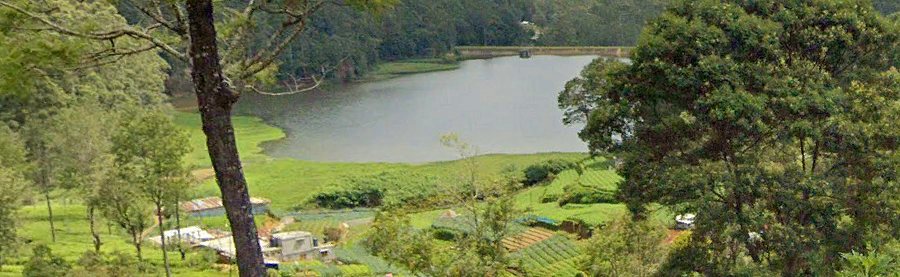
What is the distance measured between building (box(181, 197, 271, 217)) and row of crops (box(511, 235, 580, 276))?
11.4 m

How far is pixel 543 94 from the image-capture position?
6141 centimetres

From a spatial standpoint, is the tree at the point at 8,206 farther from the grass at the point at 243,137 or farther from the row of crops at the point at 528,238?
the grass at the point at 243,137

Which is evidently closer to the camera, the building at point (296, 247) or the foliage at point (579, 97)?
the building at point (296, 247)

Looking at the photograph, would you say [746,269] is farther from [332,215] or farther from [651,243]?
[332,215]

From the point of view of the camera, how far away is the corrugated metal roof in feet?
99.0

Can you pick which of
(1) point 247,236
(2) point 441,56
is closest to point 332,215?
(1) point 247,236

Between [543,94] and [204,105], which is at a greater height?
[204,105]

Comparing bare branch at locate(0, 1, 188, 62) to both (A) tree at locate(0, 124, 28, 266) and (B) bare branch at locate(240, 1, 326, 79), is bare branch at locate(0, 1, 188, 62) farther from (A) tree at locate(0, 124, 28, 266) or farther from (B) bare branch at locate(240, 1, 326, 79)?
(A) tree at locate(0, 124, 28, 266)

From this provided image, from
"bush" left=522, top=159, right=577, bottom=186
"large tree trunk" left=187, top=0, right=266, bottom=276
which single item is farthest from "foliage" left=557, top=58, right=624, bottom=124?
"large tree trunk" left=187, top=0, right=266, bottom=276

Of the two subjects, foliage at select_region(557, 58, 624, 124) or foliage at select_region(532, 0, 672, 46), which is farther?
foliage at select_region(532, 0, 672, 46)

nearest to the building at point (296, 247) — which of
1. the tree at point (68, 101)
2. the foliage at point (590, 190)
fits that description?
the tree at point (68, 101)

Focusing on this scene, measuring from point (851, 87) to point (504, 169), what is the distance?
81.7 feet

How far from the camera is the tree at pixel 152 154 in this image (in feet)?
58.2

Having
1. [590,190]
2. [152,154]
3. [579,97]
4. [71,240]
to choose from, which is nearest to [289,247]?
[71,240]
